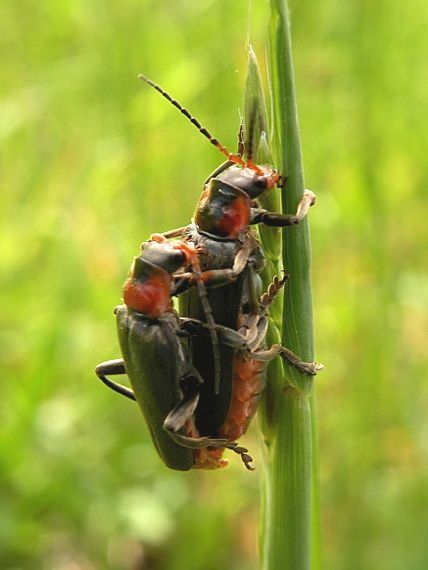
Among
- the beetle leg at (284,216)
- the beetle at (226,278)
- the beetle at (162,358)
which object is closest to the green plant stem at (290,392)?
the beetle leg at (284,216)

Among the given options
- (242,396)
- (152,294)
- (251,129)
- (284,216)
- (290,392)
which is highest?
(251,129)

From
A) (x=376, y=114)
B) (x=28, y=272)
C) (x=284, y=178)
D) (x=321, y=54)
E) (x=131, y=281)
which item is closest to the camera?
(x=284, y=178)

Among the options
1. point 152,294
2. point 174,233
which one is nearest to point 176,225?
point 174,233

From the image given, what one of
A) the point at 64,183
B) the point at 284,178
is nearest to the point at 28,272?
the point at 64,183

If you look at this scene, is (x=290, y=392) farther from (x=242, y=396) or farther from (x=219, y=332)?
(x=219, y=332)

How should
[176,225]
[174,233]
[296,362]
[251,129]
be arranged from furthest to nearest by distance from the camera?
[176,225], [174,233], [251,129], [296,362]

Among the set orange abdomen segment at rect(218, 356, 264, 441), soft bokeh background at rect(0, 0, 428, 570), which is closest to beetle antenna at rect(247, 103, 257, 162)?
orange abdomen segment at rect(218, 356, 264, 441)

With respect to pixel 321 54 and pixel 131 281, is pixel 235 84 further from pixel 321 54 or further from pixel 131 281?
pixel 131 281
